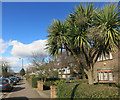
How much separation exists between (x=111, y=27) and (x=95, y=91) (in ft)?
11.2

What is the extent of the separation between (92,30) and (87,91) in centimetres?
325

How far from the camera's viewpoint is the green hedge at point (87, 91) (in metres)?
5.60

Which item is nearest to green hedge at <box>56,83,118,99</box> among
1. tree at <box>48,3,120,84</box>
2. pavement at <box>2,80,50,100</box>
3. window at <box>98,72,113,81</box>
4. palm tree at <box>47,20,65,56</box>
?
tree at <box>48,3,120,84</box>

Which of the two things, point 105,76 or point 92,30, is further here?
point 105,76

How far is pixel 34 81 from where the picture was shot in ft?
60.1

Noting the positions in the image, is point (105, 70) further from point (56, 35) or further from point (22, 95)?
point (56, 35)

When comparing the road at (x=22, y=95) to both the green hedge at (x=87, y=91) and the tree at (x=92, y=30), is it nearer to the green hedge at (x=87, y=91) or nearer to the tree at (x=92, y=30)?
the green hedge at (x=87, y=91)

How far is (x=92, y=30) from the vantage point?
7.51m

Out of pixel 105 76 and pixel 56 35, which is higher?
pixel 56 35

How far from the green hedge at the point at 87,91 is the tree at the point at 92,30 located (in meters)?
1.89

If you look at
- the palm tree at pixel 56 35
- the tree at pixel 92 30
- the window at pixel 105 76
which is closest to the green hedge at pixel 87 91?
the tree at pixel 92 30

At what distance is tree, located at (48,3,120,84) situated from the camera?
713 centimetres

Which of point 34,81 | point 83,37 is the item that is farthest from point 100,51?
point 34,81

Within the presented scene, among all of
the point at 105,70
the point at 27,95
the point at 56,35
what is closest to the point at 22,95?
the point at 27,95
